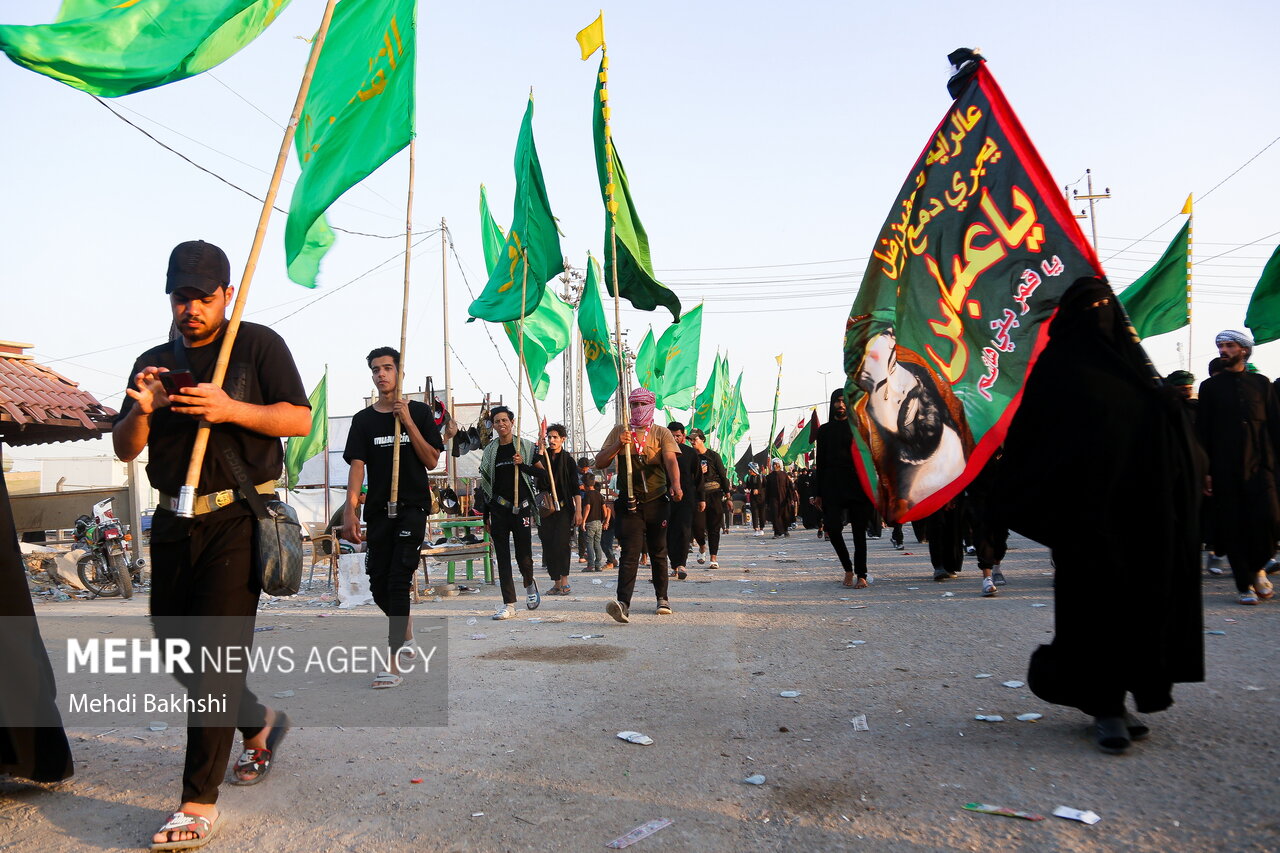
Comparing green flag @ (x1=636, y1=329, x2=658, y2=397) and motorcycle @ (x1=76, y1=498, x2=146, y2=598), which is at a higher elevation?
green flag @ (x1=636, y1=329, x2=658, y2=397)

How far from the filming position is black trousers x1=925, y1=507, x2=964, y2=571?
36.4 feet

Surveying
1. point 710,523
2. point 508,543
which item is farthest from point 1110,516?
point 710,523

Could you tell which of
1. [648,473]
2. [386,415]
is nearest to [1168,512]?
[386,415]

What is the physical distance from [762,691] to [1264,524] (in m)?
5.10

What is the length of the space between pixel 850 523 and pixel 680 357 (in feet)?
44.3

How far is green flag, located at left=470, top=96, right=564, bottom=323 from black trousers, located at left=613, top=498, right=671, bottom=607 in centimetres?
328

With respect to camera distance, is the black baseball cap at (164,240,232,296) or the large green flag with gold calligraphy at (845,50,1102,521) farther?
the large green flag with gold calligraphy at (845,50,1102,521)

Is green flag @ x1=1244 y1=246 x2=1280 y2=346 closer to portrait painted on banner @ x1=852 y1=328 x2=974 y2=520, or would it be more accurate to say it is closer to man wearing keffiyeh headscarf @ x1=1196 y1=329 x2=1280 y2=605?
man wearing keffiyeh headscarf @ x1=1196 y1=329 x2=1280 y2=605

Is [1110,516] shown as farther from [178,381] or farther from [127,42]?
[127,42]

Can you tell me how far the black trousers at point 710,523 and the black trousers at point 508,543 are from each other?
17.9 feet

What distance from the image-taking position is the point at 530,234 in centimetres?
1112

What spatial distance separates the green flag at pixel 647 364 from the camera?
24.4 m

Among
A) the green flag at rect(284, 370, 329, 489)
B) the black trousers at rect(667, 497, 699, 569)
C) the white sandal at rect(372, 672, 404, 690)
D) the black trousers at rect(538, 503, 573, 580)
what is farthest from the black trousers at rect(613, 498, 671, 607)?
the green flag at rect(284, 370, 329, 489)

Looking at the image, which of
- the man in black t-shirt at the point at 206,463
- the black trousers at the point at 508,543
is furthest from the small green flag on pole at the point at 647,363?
the man in black t-shirt at the point at 206,463
